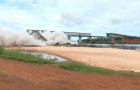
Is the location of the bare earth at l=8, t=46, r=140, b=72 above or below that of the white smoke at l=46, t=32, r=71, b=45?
below

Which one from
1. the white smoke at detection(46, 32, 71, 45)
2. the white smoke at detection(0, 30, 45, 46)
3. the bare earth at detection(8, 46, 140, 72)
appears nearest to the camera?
the bare earth at detection(8, 46, 140, 72)

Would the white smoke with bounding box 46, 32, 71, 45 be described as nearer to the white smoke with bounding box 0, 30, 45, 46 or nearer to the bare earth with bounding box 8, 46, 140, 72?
the white smoke with bounding box 0, 30, 45, 46

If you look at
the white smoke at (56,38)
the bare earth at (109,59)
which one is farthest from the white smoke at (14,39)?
the bare earth at (109,59)

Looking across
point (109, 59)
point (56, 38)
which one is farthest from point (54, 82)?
point (56, 38)

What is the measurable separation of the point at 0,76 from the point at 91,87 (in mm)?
2699

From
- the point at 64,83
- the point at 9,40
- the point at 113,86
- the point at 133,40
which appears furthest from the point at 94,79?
the point at 133,40

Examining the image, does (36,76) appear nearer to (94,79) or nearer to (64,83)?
(64,83)

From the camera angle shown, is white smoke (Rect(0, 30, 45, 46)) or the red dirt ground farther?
white smoke (Rect(0, 30, 45, 46))

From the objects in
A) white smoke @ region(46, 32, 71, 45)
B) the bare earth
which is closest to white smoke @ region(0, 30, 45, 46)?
white smoke @ region(46, 32, 71, 45)

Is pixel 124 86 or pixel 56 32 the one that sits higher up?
pixel 56 32

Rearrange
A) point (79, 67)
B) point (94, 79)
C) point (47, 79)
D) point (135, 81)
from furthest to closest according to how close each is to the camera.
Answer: point (79, 67) → point (135, 81) → point (94, 79) → point (47, 79)

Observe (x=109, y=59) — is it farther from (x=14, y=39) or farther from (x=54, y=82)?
(x=14, y=39)

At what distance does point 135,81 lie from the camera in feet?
36.1

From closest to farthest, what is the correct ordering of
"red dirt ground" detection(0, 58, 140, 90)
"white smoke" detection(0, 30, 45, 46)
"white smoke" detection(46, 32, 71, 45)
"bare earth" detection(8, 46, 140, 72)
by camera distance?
1. "red dirt ground" detection(0, 58, 140, 90)
2. "bare earth" detection(8, 46, 140, 72)
3. "white smoke" detection(0, 30, 45, 46)
4. "white smoke" detection(46, 32, 71, 45)
